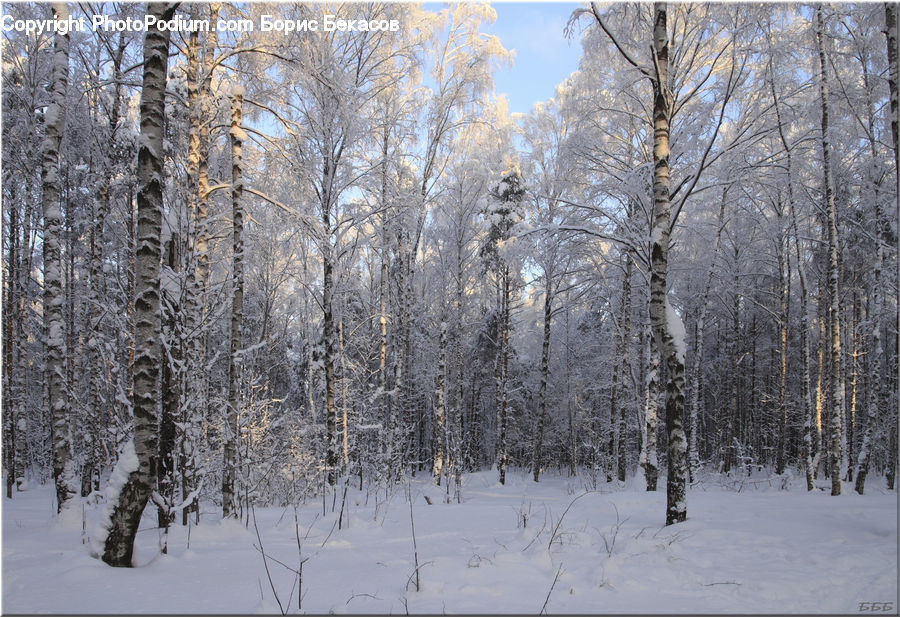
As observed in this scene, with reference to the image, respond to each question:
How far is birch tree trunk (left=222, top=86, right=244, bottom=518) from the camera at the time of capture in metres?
6.39

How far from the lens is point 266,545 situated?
4.75m

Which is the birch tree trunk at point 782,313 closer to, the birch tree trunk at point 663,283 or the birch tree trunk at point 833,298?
the birch tree trunk at point 833,298

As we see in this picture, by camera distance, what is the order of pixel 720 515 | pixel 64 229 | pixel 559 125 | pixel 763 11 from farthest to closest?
1. pixel 559 125
2. pixel 64 229
3. pixel 763 11
4. pixel 720 515

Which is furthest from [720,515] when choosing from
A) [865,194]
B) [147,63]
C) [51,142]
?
[865,194]

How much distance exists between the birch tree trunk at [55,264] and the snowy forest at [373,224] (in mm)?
39

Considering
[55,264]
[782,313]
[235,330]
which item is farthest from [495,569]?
[782,313]

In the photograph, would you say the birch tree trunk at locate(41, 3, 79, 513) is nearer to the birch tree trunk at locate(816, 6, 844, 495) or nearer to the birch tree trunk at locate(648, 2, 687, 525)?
the birch tree trunk at locate(648, 2, 687, 525)

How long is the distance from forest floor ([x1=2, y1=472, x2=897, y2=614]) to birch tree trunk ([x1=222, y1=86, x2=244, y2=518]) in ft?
3.16

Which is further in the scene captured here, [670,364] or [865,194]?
[865,194]

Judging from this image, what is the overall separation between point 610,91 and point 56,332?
13.5m

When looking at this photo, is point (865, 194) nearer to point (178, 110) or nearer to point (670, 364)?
point (670, 364)

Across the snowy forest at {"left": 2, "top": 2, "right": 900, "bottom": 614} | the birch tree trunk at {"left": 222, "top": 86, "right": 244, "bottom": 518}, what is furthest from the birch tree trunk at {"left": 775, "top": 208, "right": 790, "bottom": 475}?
the birch tree trunk at {"left": 222, "top": 86, "right": 244, "bottom": 518}

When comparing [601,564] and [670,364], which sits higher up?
[670,364]

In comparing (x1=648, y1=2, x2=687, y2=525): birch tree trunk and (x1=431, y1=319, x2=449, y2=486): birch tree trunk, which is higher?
(x1=648, y1=2, x2=687, y2=525): birch tree trunk
